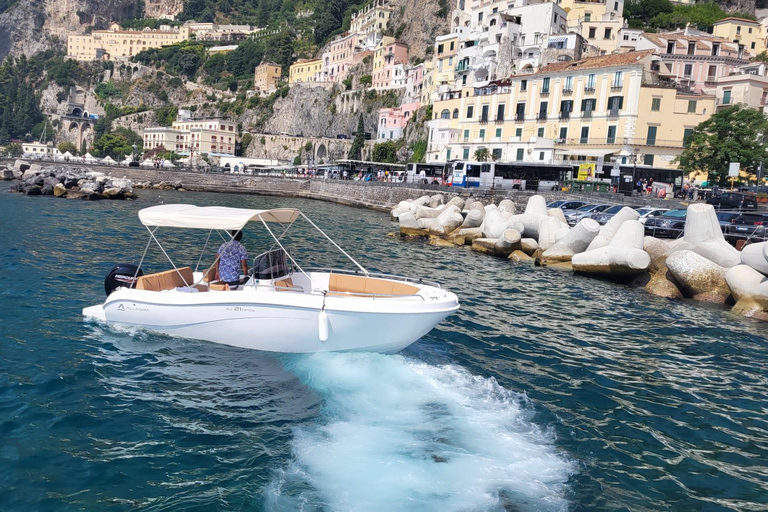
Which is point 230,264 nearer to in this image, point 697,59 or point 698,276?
point 698,276

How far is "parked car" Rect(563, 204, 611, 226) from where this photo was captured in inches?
1186

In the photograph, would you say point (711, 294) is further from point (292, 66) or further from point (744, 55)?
point (292, 66)

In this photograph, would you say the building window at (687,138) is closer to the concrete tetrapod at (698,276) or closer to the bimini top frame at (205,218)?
the concrete tetrapod at (698,276)

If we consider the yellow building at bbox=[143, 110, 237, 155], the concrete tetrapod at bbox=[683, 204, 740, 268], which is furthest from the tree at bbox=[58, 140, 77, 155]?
the concrete tetrapod at bbox=[683, 204, 740, 268]

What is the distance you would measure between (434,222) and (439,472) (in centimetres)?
2493

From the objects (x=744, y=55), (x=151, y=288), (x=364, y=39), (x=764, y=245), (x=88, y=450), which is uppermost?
(x=364, y=39)

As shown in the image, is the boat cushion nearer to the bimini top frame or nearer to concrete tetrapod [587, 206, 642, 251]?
the bimini top frame

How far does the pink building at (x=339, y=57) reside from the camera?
125 meters

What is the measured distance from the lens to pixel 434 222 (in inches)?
1225

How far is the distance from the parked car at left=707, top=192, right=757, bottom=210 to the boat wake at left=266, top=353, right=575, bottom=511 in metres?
25.3

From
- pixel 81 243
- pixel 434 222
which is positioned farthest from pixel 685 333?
pixel 81 243

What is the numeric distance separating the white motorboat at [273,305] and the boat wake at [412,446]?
60 cm

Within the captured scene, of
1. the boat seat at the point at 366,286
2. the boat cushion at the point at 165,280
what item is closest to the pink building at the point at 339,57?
the boat cushion at the point at 165,280

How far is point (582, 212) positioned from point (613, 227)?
9.88m
